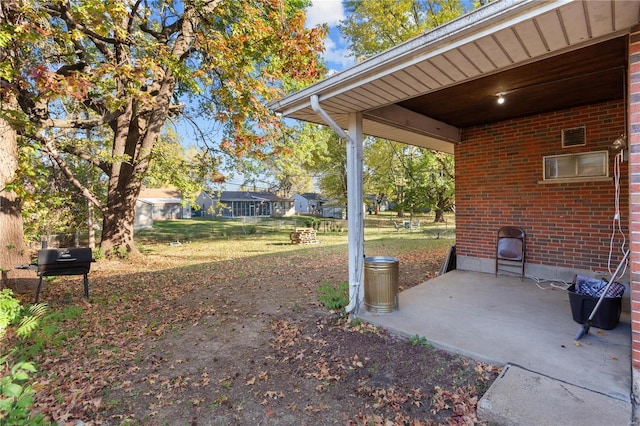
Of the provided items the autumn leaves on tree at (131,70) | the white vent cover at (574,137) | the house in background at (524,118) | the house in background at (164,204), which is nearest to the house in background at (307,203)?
the house in background at (164,204)

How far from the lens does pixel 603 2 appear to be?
6.63 ft

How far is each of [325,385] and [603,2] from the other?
344 cm

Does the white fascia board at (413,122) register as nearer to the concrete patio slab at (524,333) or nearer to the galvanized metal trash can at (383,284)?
the galvanized metal trash can at (383,284)

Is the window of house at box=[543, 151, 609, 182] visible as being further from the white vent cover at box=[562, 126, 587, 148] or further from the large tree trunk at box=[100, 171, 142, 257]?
the large tree trunk at box=[100, 171, 142, 257]

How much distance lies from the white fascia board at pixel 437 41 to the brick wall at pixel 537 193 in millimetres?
3843

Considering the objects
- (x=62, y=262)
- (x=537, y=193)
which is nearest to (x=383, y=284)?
(x=537, y=193)

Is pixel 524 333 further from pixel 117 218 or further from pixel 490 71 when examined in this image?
pixel 117 218

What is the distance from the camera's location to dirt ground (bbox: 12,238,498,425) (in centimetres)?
240

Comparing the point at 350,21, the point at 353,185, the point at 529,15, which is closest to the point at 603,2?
the point at 529,15

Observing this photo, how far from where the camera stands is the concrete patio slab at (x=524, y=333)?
2.44m

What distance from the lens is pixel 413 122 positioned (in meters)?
5.02

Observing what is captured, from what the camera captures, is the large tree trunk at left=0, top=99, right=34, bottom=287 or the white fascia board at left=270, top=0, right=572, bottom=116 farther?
the large tree trunk at left=0, top=99, right=34, bottom=287

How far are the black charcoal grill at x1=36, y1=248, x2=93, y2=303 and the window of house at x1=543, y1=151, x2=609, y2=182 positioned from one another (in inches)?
311

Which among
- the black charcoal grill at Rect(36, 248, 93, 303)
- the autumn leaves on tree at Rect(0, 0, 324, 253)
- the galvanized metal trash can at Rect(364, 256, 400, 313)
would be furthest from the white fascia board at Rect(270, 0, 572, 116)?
the black charcoal grill at Rect(36, 248, 93, 303)
